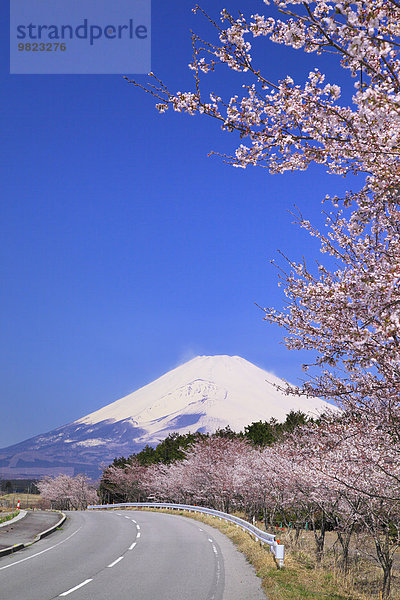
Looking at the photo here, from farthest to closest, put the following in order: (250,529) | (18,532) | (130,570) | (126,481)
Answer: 1. (126,481)
2. (18,532)
3. (250,529)
4. (130,570)

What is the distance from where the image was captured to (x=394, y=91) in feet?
16.1

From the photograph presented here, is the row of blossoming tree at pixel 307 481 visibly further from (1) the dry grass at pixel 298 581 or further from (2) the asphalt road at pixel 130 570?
(2) the asphalt road at pixel 130 570

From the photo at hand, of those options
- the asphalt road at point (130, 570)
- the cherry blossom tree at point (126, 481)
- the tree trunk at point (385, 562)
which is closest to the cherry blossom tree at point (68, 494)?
the cherry blossom tree at point (126, 481)

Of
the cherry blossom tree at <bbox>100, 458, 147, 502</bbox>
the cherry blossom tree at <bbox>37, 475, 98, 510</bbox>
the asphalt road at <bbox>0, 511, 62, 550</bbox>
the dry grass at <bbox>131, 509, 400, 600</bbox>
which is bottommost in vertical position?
the cherry blossom tree at <bbox>37, 475, 98, 510</bbox>

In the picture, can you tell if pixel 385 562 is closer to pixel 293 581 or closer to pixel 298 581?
pixel 298 581

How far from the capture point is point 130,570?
42.4ft

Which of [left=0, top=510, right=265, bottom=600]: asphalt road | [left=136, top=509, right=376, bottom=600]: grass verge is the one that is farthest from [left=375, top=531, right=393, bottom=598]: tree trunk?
[left=0, top=510, right=265, bottom=600]: asphalt road

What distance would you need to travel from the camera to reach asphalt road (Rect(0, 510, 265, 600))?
994 centimetres

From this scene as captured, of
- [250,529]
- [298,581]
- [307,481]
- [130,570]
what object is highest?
[307,481]

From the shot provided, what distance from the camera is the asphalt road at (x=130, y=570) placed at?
32.6 feet

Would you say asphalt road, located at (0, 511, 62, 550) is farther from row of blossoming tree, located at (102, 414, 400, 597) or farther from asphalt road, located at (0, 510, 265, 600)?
row of blossoming tree, located at (102, 414, 400, 597)

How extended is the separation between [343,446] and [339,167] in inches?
547

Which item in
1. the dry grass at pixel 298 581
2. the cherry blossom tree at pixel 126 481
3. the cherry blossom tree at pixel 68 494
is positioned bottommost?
the cherry blossom tree at pixel 68 494

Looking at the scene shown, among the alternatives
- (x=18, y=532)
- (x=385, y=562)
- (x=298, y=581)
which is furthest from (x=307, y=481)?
(x=18, y=532)
